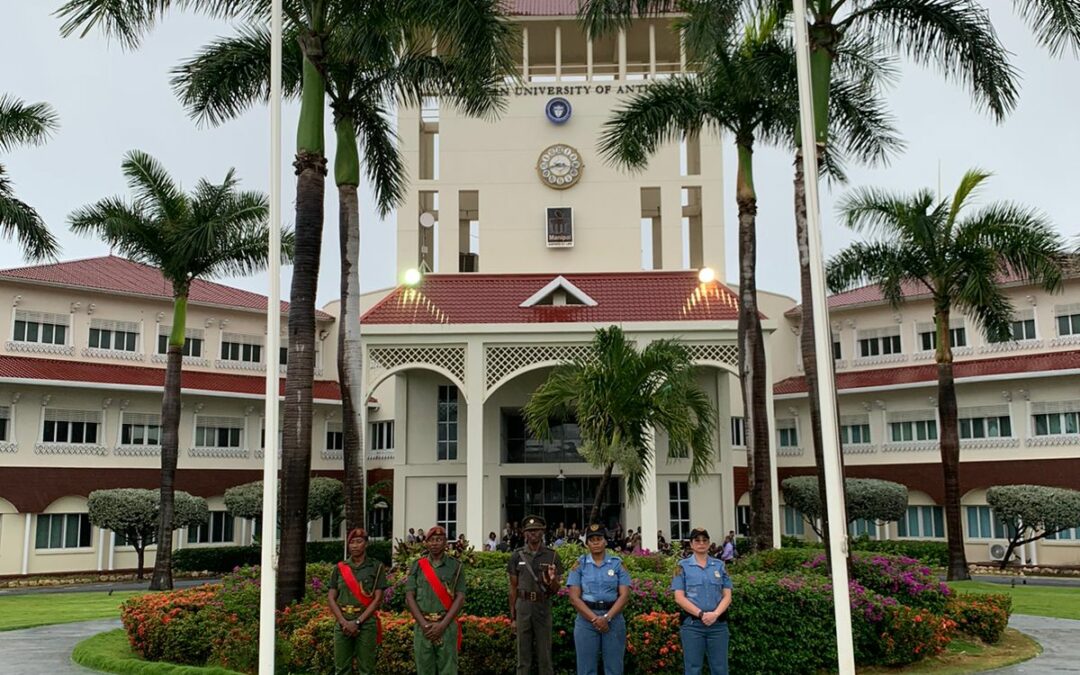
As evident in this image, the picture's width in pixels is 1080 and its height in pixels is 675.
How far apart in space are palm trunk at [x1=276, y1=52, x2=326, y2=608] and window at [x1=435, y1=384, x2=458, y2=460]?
1617 cm

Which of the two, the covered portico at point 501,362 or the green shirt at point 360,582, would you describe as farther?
the covered portico at point 501,362

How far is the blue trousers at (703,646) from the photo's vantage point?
8.03 meters

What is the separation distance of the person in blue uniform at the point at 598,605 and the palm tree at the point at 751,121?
9.07 meters

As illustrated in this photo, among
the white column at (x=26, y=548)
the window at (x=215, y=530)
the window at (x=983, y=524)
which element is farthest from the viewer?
the window at (x=215, y=530)

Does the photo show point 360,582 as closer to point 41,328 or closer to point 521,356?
point 521,356

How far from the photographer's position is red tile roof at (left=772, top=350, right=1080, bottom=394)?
28.8m

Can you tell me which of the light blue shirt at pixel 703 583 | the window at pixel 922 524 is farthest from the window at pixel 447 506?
the light blue shirt at pixel 703 583

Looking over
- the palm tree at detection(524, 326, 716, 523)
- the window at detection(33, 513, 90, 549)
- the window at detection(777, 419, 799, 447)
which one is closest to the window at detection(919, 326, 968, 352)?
the window at detection(777, 419, 799, 447)

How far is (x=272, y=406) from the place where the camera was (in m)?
8.72

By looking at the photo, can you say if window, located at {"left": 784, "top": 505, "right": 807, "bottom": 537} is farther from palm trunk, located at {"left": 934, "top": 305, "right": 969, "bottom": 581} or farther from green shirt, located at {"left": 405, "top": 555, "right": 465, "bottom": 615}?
green shirt, located at {"left": 405, "top": 555, "right": 465, "bottom": 615}

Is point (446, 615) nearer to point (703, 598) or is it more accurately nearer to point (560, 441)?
point (703, 598)

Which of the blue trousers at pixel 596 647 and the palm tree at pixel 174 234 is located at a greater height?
the palm tree at pixel 174 234

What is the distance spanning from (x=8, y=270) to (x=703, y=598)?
2875cm

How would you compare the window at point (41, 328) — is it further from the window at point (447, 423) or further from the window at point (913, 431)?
the window at point (913, 431)
